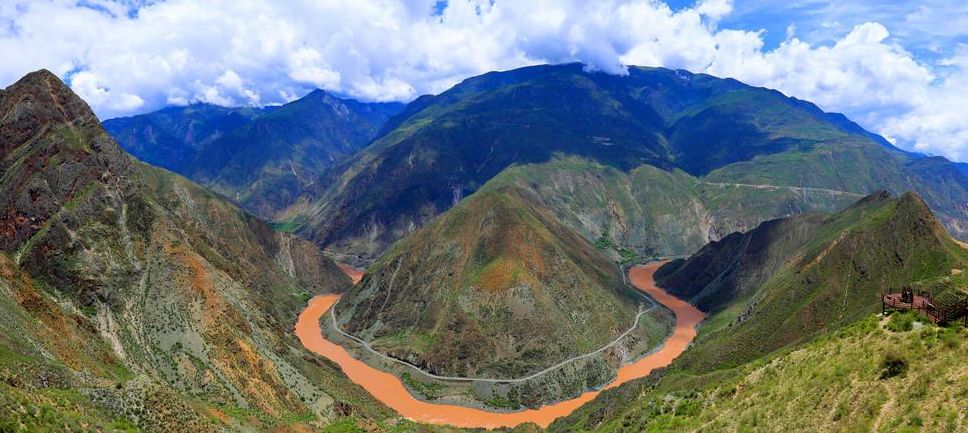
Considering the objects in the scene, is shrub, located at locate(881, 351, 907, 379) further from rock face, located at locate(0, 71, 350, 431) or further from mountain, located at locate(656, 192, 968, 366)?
rock face, located at locate(0, 71, 350, 431)

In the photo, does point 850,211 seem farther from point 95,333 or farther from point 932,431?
point 95,333

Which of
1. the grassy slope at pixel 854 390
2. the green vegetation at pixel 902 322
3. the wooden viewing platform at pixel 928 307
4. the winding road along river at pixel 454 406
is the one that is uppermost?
the wooden viewing platform at pixel 928 307

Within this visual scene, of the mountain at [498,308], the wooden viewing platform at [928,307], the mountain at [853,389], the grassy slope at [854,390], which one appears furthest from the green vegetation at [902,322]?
the mountain at [498,308]

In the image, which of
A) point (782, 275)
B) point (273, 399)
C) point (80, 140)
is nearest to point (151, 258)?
point (80, 140)

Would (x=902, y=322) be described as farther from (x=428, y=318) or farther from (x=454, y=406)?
(x=428, y=318)

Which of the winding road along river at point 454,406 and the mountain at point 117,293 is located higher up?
the mountain at point 117,293

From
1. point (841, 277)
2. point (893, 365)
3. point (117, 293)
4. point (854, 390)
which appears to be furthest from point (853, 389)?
point (117, 293)

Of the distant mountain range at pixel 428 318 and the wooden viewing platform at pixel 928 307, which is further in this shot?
the distant mountain range at pixel 428 318

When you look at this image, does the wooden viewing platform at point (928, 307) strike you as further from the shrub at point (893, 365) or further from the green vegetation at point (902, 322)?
the shrub at point (893, 365)

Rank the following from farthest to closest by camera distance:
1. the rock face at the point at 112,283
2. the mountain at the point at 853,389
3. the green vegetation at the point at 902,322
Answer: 1. the rock face at the point at 112,283
2. the green vegetation at the point at 902,322
3. the mountain at the point at 853,389
